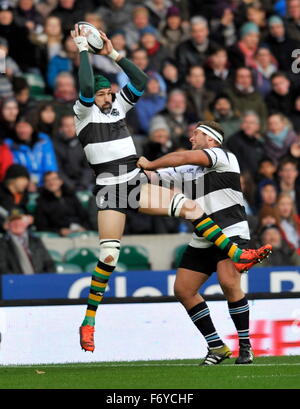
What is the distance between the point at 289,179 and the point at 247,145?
735 mm

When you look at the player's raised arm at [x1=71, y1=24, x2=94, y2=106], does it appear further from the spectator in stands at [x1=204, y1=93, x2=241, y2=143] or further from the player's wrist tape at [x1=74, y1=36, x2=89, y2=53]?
the spectator in stands at [x1=204, y1=93, x2=241, y2=143]

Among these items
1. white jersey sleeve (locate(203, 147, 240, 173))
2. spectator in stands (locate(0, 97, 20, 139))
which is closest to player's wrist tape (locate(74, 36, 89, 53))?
white jersey sleeve (locate(203, 147, 240, 173))

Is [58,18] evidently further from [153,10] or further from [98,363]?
[98,363]

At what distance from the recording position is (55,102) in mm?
16016

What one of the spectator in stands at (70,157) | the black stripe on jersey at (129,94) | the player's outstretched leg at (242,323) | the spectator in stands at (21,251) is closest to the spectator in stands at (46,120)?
the spectator in stands at (70,157)

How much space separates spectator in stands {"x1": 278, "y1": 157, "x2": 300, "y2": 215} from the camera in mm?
16547

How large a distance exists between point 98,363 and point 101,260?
1587 mm

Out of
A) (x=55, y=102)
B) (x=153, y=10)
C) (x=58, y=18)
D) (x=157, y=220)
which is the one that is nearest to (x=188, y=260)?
(x=157, y=220)

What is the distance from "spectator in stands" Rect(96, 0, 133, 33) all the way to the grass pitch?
7489 mm

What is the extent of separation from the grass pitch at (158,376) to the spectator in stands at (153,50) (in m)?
6.96

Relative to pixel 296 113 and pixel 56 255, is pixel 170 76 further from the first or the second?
pixel 56 255

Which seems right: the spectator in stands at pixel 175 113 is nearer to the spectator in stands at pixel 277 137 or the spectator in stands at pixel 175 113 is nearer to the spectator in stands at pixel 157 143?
the spectator in stands at pixel 157 143

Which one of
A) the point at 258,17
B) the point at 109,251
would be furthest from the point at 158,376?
the point at 258,17

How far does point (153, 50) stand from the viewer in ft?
57.2
